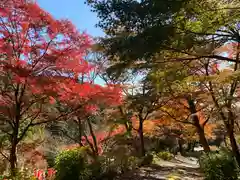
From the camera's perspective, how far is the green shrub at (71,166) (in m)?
7.70

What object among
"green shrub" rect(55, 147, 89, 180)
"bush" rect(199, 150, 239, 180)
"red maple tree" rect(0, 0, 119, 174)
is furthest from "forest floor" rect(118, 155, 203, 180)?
"red maple tree" rect(0, 0, 119, 174)

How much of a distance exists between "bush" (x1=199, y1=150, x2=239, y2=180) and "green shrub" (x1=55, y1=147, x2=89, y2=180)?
3.72m

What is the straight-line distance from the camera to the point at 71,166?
7.75 meters

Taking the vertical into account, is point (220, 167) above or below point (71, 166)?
below

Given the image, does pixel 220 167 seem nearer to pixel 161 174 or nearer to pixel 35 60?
pixel 161 174

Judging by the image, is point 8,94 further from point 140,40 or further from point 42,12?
point 140,40

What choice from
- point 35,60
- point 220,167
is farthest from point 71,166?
point 220,167

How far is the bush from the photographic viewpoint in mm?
7148

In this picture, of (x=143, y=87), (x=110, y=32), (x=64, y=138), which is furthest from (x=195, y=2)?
(x=64, y=138)

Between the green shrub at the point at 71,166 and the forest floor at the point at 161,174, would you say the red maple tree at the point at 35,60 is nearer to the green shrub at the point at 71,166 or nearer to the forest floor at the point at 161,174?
the green shrub at the point at 71,166

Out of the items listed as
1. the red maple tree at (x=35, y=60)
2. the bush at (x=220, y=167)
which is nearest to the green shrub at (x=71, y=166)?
the red maple tree at (x=35, y=60)

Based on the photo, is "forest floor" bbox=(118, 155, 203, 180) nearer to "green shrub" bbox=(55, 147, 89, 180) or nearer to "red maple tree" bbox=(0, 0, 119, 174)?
"green shrub" bbox=(55, 147, 89, 180)

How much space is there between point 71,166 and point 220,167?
432cm

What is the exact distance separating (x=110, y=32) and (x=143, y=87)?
24.8 ft
